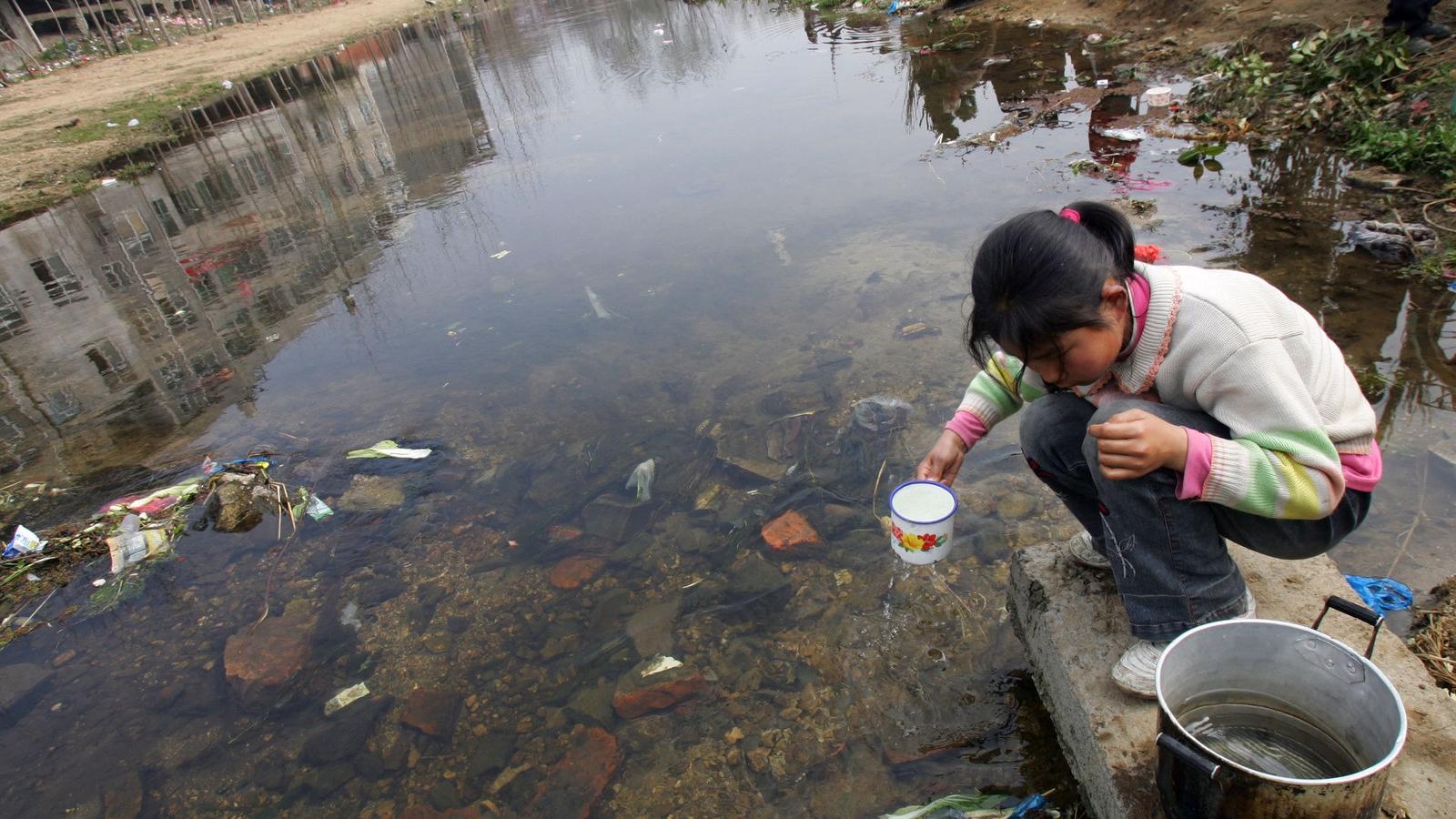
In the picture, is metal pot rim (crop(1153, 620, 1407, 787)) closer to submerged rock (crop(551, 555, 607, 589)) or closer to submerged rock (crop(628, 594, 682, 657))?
submerged rock (crop(628, 594, 682, 657))

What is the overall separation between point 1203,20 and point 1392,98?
3.27 metres

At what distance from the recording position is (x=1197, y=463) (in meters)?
1.33

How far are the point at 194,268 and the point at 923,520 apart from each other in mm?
7295

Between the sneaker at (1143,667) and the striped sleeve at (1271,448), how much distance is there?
0.41 m

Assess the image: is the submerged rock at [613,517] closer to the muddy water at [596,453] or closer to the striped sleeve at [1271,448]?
the muddy water at [596,453]

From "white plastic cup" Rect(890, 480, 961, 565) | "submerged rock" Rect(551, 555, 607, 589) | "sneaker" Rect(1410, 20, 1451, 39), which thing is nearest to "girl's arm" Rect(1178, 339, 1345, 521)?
"white plastic cup" Rect(890, 480, 961, 565)

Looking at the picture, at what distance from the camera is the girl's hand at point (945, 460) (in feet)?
6.35

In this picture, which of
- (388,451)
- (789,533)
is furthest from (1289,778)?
(388,451)

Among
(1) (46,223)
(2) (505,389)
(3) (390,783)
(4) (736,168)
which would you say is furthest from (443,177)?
(3) (390,783)

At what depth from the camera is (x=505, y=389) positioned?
4.33m

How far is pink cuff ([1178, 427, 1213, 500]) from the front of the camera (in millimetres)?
1324

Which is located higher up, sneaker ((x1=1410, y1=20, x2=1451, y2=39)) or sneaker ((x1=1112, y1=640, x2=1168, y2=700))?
sneaker ((x1=1410, y1=20, x2=1451, y2=39))

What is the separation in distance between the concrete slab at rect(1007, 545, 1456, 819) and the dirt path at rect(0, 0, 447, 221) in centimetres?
1148

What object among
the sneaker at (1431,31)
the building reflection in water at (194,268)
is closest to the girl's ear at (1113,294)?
the building reflection in water at (194,268)
